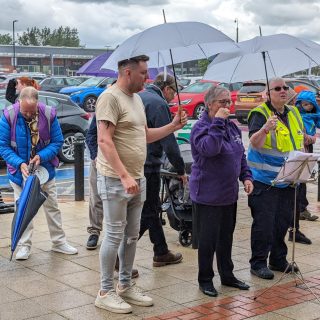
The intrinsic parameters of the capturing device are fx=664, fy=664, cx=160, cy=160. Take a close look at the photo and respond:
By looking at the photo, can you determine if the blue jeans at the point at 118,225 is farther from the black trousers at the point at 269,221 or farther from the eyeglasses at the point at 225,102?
the black trousers at the point at 269,221

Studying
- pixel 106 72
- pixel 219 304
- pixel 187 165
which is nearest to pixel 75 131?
pixel 106 72

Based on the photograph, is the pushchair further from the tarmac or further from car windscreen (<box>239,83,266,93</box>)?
car windscreen (<box>239,83,266,93</box>)

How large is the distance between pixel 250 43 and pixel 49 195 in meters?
2.59

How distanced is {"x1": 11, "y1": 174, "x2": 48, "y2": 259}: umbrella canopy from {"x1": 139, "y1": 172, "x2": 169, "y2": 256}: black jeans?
3.27 feet

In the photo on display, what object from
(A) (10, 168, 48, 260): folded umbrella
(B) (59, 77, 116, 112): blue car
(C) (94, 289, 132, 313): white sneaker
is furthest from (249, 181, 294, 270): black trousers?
(B) (59, 77, 116, 112): blue car

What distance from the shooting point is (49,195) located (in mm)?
6984

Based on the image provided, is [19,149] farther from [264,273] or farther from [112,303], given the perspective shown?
[264,273]

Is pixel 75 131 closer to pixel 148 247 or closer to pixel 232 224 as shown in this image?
pixel 148 247

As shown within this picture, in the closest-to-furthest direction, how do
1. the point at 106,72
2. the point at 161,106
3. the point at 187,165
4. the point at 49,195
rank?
the point at 161,106
the point at 49,195
the point at 187,165
the point at 106,72

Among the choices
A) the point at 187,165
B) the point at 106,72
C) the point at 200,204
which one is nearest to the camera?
the point at 200,204

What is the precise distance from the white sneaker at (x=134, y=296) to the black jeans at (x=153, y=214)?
3.20 feet

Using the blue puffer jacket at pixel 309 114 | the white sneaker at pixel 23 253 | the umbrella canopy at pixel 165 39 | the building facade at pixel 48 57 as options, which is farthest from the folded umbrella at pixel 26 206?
the building facade at pixel 48 57

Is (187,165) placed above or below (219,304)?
above

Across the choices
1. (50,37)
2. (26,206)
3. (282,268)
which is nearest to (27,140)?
(26,206)
